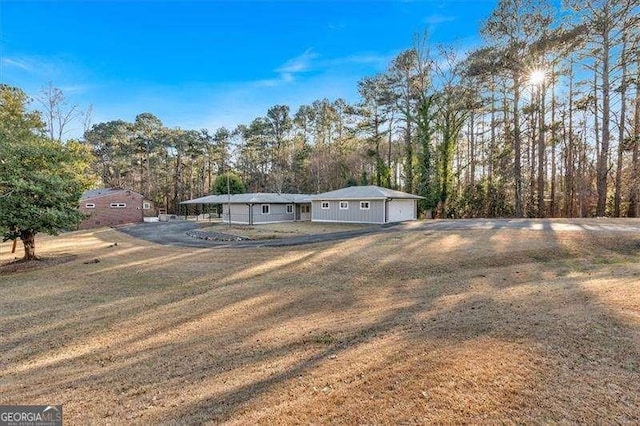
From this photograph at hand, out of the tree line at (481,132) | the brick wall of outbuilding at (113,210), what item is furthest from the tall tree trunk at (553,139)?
the brick wall of outbuilding at (113,210)

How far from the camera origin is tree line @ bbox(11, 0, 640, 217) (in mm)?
21594

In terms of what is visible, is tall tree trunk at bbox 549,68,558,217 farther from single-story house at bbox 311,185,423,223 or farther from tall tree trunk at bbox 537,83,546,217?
single-story house at bbox 311,185,423,223

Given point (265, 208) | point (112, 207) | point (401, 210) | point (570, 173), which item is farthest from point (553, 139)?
point (112, 207)

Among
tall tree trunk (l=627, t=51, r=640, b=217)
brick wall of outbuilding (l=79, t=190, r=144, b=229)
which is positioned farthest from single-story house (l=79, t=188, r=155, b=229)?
tall tree trunk (l=627, t=51, r=640, b=217)

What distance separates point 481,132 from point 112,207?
4111 centimetres

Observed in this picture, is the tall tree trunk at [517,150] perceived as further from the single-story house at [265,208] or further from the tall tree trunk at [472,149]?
the single-story house at [265,208]

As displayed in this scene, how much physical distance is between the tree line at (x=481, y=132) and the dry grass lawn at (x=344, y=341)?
635 inches

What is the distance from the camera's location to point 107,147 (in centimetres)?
4947

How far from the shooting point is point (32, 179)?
13977 mm

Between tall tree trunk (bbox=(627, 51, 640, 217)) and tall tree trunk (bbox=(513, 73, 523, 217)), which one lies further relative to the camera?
tall tree trunk (bbox=(513, 73, 523, 217))

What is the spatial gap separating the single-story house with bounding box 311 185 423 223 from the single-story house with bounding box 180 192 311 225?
2.70 meters

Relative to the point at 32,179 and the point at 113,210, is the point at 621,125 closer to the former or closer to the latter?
the point at 32,179

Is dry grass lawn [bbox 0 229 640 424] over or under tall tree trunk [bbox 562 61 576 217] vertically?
under

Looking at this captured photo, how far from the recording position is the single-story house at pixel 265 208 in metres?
29.3
